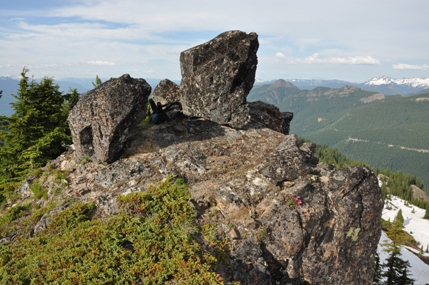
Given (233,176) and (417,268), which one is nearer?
(233,176)

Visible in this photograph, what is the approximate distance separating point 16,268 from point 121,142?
34.6 ft

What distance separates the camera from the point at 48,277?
1115cm

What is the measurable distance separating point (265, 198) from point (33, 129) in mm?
27010

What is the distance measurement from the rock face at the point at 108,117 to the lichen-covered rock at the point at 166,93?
8.58 meters

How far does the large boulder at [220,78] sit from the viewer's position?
24.8 metres

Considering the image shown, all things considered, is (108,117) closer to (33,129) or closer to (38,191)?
(38,191)

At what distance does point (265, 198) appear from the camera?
714 inches

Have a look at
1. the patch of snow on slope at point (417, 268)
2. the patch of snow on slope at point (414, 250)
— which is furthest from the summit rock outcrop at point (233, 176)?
the patch of snow on slope at point (417, 268)

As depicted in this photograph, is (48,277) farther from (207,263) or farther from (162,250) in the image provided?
(207,263)

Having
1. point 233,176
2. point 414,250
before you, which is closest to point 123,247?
point 233,176

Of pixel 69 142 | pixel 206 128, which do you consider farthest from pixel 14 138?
pixel 206 128

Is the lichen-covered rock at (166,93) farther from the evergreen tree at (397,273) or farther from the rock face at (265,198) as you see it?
the evergreen tree at (397,273)

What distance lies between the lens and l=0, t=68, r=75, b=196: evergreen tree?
28.7 meters

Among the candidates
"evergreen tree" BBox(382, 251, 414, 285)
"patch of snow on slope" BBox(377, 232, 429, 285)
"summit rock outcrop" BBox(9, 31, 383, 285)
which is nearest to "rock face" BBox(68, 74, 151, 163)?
"summit rock outcrop" BBox(9, 31, 383, 285)
